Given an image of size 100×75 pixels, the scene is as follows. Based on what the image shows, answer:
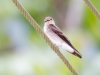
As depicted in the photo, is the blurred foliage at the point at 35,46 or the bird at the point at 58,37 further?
the blurred foliage at the point at 35,46

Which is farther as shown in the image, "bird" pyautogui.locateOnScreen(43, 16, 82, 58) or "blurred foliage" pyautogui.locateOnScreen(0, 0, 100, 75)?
"blurred foliage" pyautogui.locateOnScreen(0, 0, 100, 75)

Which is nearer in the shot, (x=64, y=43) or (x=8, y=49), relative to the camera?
(x=64, y=43)

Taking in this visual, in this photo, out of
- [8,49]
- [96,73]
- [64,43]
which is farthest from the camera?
[96,73]

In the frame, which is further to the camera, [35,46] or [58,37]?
[35,46]

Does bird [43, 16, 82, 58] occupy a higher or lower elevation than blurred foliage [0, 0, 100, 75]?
lower

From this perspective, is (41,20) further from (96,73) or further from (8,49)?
(96,73)

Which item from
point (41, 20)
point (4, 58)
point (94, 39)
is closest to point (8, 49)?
point (4, 58)

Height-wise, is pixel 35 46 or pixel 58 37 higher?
pixel 35 46

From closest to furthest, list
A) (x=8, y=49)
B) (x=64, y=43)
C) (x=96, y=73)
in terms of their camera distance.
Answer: (x=64, y=43) → (x=8, y=49) → (x=96, y=73)

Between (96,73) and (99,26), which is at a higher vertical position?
(99,26)

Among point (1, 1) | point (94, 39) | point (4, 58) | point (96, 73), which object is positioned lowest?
point (96, 73)

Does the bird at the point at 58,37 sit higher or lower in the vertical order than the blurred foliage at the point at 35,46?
lower
